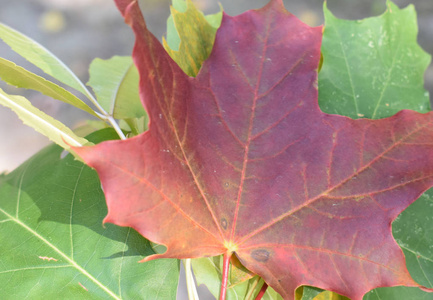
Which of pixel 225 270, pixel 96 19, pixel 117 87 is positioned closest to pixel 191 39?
pixel 117 87

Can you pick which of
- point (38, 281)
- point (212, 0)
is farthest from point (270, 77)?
point (212, 0)

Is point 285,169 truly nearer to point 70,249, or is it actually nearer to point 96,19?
point 70,249

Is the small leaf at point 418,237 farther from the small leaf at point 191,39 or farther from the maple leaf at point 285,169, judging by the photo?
the small leaf at point 191,39

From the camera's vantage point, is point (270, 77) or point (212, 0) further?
point (212, 0)

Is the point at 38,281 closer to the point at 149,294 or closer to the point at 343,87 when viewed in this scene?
the point at 149,294

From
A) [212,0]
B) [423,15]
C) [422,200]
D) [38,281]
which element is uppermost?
[38,281]

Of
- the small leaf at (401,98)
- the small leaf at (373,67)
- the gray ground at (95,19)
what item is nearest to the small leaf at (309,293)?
the small leaf at (401,98)
